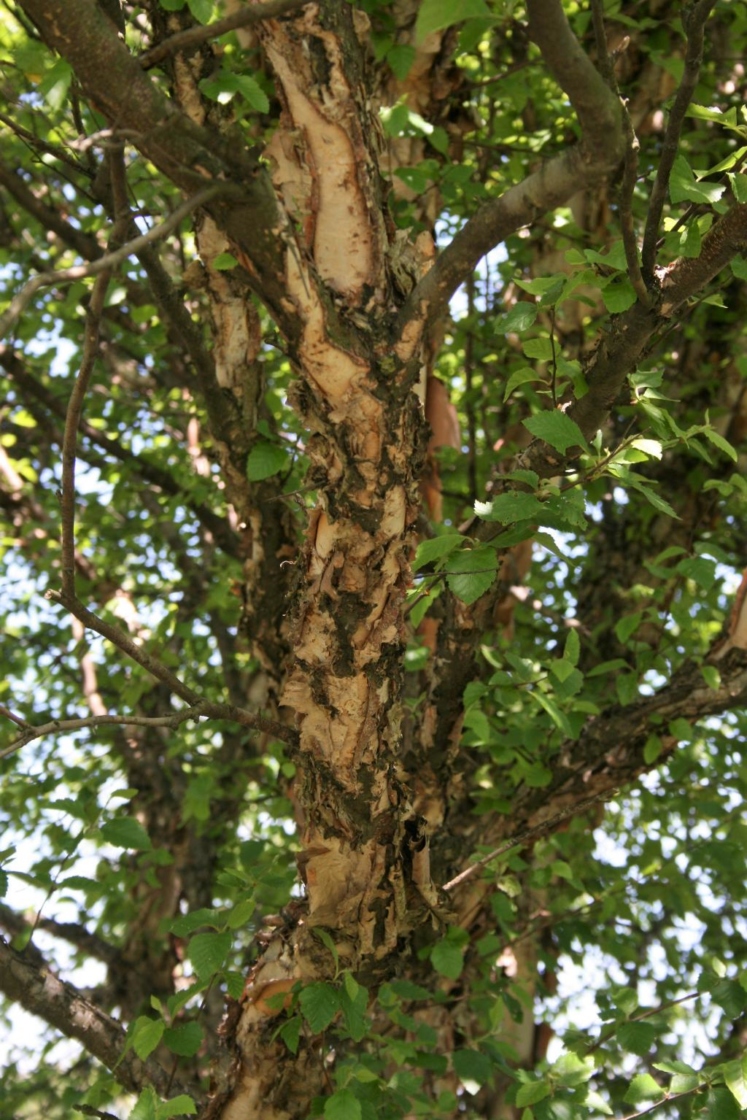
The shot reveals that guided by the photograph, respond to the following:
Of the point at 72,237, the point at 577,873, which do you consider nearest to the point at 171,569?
the point at 72,237

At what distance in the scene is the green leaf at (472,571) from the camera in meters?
1.87

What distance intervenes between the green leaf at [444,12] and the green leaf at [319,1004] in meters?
1.89

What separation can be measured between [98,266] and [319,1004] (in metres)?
1.67

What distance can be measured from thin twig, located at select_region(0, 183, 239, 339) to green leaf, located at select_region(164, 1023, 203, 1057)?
69.7 inches

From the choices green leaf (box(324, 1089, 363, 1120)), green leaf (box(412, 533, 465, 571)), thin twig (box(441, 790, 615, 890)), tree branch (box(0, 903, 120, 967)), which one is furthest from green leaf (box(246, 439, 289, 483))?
tree branch (box(0, 903, 120, 967))

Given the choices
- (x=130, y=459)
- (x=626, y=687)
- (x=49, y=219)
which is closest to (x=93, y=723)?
(x=626, y=687)

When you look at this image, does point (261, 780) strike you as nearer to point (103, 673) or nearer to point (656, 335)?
point (103, 673)

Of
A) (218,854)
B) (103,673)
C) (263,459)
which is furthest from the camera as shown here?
(103,673)

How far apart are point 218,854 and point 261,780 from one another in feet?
2.09

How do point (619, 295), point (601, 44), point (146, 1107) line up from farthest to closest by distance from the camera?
1. point (146, 1107)
2. point (619, 295)
3. point (601, 44)

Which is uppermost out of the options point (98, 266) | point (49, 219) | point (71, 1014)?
point (49, 219)

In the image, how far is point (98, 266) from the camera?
125 cm

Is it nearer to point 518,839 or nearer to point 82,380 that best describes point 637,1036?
point 518,839

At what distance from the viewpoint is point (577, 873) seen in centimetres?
464
